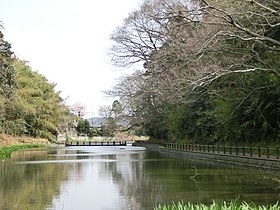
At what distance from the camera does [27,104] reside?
66.0 meters

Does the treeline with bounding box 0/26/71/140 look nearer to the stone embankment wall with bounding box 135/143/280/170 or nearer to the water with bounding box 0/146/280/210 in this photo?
the stone embankment wall with bounding box 135/143/280/170

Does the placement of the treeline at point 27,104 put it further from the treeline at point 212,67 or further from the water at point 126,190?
the water at point 126,190

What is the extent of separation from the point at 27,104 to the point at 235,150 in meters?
39.4

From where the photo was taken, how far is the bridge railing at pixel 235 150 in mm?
26188

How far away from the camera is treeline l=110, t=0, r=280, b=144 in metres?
21.4

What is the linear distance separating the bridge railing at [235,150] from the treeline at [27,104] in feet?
58.8

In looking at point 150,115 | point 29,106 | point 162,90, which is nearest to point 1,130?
point 29,106

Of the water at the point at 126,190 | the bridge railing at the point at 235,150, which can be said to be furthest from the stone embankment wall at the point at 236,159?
the water at the point at 126,190

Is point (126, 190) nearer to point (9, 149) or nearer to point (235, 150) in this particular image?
point (235, 150)

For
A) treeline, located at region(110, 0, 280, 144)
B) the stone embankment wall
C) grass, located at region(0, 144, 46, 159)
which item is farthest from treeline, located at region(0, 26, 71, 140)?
the stone embankment wall

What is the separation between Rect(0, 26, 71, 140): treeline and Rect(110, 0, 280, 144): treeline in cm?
1149

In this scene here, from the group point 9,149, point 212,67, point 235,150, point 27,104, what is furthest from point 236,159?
point 27,104

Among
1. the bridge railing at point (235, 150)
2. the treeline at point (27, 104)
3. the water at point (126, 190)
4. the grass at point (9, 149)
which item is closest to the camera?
the water at point (126, 190)

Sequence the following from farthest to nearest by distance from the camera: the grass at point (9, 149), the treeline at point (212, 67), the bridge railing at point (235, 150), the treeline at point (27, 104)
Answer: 1. the treeline at point (27, 104)
2. the grass at point (9, 149)
3. the bridge railing at point (235, 150)
4. the treeline at point (212, 67)
